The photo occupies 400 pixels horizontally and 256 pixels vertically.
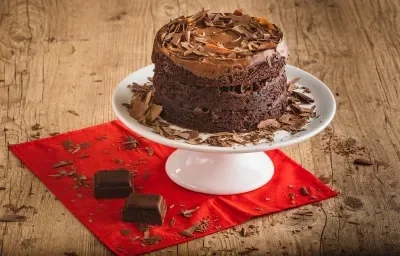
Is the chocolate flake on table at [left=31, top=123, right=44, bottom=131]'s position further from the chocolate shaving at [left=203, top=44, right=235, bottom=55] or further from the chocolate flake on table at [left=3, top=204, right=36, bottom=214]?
the chocolate shaving at [left=203, top=44, right=235, bottom=55]

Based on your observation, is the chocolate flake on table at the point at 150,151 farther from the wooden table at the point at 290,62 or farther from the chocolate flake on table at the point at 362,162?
the chocolate flake on table at the point at 362,162

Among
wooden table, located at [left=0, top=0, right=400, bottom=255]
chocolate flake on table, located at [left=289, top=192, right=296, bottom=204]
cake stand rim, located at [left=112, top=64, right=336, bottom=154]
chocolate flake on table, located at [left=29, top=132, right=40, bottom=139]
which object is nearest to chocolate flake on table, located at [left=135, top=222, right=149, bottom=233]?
wooden table, located at [left=0, top=0, right=400, bottom=255]

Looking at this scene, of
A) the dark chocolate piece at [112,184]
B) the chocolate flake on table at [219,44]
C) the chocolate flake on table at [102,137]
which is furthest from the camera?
→ the chocolate flake on table at [102,137]

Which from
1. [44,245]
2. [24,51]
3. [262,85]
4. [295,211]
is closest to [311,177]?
[295,211]

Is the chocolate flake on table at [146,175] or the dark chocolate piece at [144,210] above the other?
the dark chocolate piece at [144,210]

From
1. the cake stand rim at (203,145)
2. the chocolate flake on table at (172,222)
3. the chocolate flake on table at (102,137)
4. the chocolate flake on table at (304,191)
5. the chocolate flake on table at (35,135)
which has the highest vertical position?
the cake stand rim at (203,145)

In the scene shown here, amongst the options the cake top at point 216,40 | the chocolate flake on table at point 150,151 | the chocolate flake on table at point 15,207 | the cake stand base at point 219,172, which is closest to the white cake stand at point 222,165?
the cake stand base at point 219,172

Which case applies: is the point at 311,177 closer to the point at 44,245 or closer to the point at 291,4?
the point at 44,245
